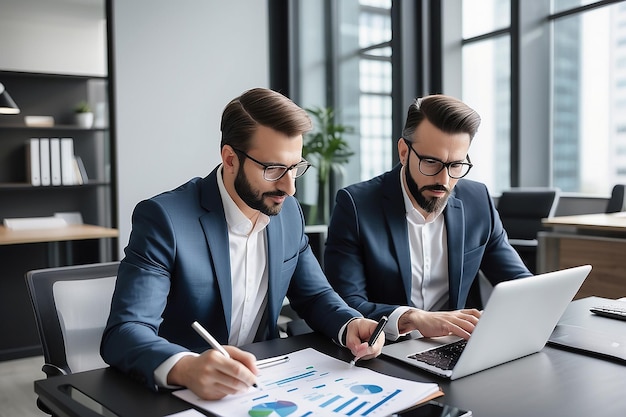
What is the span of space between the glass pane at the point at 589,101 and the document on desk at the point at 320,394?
13.0 ft

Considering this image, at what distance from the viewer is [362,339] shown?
1428 mm

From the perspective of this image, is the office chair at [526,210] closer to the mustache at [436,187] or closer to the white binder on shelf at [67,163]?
the mustache at [436,187]

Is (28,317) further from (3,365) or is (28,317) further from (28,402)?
(28,402)

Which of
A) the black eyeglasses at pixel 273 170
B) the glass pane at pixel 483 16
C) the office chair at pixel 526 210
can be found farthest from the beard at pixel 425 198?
the glass pane at pixel 483 16

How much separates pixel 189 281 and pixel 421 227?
2.65 feet

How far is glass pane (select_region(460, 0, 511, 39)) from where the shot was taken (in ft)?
16.9

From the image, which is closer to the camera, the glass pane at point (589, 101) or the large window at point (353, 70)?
the glass pane at point (589, 101)

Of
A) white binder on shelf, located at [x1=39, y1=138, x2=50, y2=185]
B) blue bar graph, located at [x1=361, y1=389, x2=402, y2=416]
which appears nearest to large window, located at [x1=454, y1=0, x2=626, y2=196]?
white binder on shelf, located at [x1=39, y1=138, x2=50, y2=185]

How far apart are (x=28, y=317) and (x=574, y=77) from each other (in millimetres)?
4223

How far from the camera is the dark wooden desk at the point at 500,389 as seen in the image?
3.52 feet

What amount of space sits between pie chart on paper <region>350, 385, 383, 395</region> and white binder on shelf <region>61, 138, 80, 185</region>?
3.66 metres

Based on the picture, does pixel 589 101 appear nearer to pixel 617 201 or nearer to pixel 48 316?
pixel 617 201

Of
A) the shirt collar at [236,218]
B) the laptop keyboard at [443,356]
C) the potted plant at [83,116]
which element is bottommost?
the laptop keyboard at [443,356]

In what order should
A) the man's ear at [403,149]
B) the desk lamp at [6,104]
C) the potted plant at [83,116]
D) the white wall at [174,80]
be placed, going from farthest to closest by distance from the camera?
the white wall at [174,80] → the potted plant at [83,116] → the desk lamp at [6,104] → the man's ear at [403,149]
